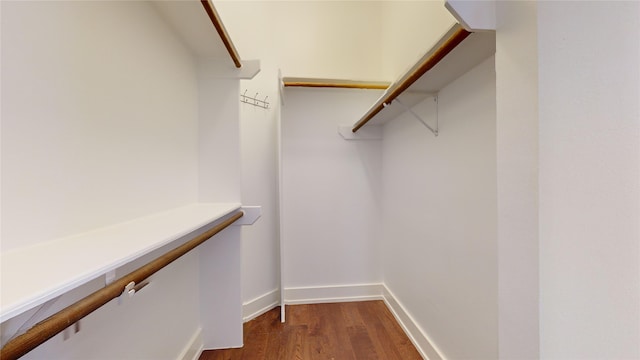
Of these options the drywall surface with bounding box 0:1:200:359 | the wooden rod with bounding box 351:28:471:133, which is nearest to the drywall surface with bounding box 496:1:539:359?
the wooden rod with bounding box 351:28:471:133

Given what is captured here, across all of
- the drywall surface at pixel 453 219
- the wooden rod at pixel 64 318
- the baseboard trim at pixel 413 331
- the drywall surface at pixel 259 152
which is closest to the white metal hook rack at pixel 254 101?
the drywall surface at pixel 259 152

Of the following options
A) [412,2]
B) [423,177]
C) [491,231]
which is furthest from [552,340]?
[412,2]

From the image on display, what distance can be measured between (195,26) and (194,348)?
1.66m

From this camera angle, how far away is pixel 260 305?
6.46 ft

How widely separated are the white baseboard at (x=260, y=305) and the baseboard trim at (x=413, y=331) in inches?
36.7

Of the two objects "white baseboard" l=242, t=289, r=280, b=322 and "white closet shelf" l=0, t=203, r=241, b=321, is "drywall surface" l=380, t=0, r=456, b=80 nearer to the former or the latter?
"white closet shelf" l=0, t=203, r=241, b=321

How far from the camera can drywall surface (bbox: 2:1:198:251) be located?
0.53 m

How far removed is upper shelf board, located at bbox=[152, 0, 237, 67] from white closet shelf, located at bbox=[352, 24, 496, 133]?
0.82 metres

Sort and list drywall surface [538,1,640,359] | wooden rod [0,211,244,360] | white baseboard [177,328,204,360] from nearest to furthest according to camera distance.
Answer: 1. wooden rod [0,211,244,360]
2. drywall surface [538,1,640,359]
3. white baseboard [177,328,204,360]

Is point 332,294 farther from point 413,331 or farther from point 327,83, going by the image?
point 327,83

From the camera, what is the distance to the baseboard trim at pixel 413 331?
54.9 inches

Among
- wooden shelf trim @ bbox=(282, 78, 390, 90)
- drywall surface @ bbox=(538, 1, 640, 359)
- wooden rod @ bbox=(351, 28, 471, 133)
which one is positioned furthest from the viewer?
wooden shelf trim @ bbox=(282, 78, 390, 90)

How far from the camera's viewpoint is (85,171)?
2.29 feet

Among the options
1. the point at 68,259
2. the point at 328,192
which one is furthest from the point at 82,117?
the point at 328,192
